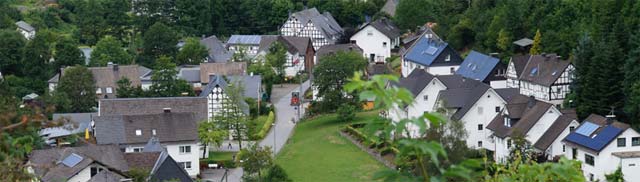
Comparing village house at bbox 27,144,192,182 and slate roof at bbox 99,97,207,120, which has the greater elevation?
slate roof at bbox 99,97,207,120

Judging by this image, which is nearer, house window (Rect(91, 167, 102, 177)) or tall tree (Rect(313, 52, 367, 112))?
house window (Rect(91, 167, 102, 177))

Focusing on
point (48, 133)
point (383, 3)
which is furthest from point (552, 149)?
point (383, 3)

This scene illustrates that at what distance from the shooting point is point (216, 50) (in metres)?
45.8

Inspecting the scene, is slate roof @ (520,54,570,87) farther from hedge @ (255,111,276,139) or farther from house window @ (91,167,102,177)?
house window @ (91,167,102,177)

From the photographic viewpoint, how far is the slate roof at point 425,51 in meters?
38.2

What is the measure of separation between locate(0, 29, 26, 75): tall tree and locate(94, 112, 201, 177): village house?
1293 centimetres

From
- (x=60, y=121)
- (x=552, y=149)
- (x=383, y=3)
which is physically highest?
(x=383, y=3)

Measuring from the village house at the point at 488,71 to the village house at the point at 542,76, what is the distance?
54 cm

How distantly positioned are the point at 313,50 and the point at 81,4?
13.7 m

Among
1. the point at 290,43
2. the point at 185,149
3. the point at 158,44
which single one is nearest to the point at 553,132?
the point at 185,149

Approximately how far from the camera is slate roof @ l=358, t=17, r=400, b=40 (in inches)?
1821

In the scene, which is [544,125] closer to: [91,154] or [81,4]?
[91,154]

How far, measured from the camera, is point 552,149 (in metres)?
26.4

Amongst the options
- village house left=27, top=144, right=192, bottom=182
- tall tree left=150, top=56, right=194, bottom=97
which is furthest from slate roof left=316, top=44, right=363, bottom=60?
village house left=27, top=144, right=192, bottom=182
